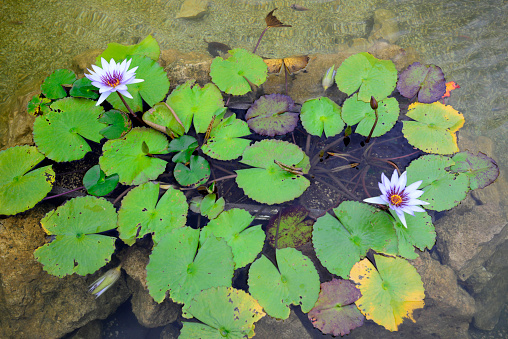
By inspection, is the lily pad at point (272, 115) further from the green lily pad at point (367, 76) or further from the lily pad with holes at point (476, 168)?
the lily pad with holes at point (476, 168)

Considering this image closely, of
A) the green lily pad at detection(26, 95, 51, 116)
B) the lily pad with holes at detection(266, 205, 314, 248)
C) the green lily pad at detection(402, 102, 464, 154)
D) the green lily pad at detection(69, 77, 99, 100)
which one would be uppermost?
the green lily pad at detection(69, 77, 99, 100)

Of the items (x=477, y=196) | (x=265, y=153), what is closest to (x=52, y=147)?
(x=265, y=153)

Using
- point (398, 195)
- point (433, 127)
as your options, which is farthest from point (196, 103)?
point (433, 127)

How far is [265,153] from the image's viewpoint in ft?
7.50

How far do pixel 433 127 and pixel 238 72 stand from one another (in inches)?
69.4

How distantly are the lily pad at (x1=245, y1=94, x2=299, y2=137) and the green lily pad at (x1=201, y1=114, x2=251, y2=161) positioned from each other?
0.34ft

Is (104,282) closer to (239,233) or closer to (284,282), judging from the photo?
(239,233)

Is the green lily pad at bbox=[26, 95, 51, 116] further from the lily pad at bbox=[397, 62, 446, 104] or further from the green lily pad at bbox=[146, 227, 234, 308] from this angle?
the lily pad at bbox=[397, 62, 446, 104]

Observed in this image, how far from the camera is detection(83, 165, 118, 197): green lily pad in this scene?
2.20 m

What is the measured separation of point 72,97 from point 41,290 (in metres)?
1.57

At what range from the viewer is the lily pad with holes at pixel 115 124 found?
7.69ft

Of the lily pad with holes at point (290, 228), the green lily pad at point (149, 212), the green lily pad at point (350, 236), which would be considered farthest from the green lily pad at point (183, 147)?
the green lily pad at point (350, 236)

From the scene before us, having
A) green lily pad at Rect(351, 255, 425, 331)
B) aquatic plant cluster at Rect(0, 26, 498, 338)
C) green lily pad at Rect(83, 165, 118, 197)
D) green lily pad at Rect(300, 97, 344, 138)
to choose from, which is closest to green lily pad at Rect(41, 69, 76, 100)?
aquatic plant cluster at Rect(0, 26, 498, 338)

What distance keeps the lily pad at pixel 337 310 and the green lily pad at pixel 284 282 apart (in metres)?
0.09
